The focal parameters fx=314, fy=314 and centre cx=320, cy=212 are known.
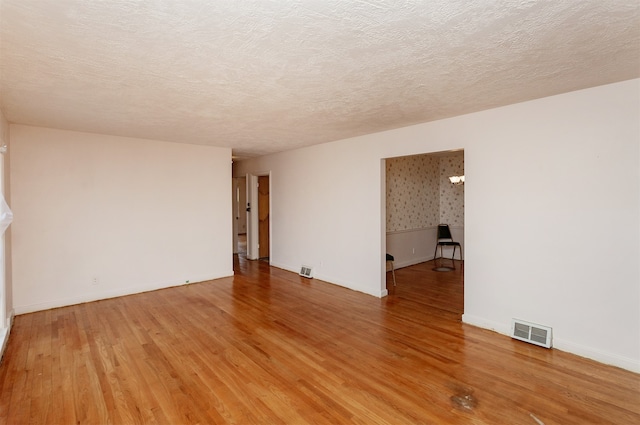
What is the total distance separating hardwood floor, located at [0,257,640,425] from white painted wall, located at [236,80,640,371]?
34cm

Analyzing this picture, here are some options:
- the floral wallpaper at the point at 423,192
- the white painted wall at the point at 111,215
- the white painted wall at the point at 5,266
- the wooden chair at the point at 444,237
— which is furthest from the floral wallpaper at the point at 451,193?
the white painted wall at the point at 5,266

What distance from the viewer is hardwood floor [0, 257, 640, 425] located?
2.15 metres

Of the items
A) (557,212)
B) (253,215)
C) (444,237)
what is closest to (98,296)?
(253,215)

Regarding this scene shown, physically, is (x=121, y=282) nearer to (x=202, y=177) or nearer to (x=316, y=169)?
(x=202, y=177)

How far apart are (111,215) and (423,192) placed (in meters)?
5.98

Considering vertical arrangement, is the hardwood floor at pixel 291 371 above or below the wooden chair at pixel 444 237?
Answer: below

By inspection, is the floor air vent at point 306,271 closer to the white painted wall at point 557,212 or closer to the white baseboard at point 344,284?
the white baseboard at point 344,284

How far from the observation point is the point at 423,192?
709 cm

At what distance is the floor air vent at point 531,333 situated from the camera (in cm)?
306

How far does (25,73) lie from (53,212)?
255 centimetres

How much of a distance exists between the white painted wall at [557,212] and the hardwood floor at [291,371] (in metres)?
0.34

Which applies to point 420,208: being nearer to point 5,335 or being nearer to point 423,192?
point 423,192

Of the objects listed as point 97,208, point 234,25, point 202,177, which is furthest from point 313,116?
point 97,208

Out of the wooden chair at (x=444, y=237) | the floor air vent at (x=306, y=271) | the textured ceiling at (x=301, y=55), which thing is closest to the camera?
the textured ceiling at (x=301, y=55)
